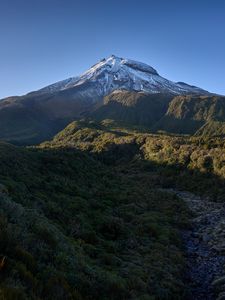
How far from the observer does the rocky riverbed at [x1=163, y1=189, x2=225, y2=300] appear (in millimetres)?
14016

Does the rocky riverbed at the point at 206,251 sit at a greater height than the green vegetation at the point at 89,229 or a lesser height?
lesser

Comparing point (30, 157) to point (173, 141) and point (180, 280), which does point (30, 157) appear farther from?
point (173, 141)

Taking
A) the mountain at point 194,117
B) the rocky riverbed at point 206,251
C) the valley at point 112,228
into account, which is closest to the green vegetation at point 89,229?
the valley at point 112,228

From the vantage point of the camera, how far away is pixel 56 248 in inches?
476

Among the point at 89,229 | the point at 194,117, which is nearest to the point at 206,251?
the point at 89,229

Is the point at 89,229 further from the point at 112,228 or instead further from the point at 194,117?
the point at 194,117

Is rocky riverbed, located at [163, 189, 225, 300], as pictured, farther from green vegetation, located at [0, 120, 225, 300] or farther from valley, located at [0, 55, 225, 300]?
green vegetation, located at [0, 120, 225, 300]

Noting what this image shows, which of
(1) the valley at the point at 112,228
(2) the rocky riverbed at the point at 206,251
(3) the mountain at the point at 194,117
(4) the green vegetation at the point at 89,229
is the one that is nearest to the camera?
(4) the green vegetation at the point at 89,229

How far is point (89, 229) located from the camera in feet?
60.2

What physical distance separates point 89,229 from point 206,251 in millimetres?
6128

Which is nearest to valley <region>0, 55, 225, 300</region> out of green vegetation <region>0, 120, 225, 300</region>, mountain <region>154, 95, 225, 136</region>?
green vegetation <region>0, 120, 225, 300</region>

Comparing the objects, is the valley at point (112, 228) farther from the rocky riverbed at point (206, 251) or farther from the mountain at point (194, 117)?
the mountain at point (194, 117)

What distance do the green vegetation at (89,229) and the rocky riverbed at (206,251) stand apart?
1.98 ft

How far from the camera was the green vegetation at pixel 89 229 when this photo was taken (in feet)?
33.3
